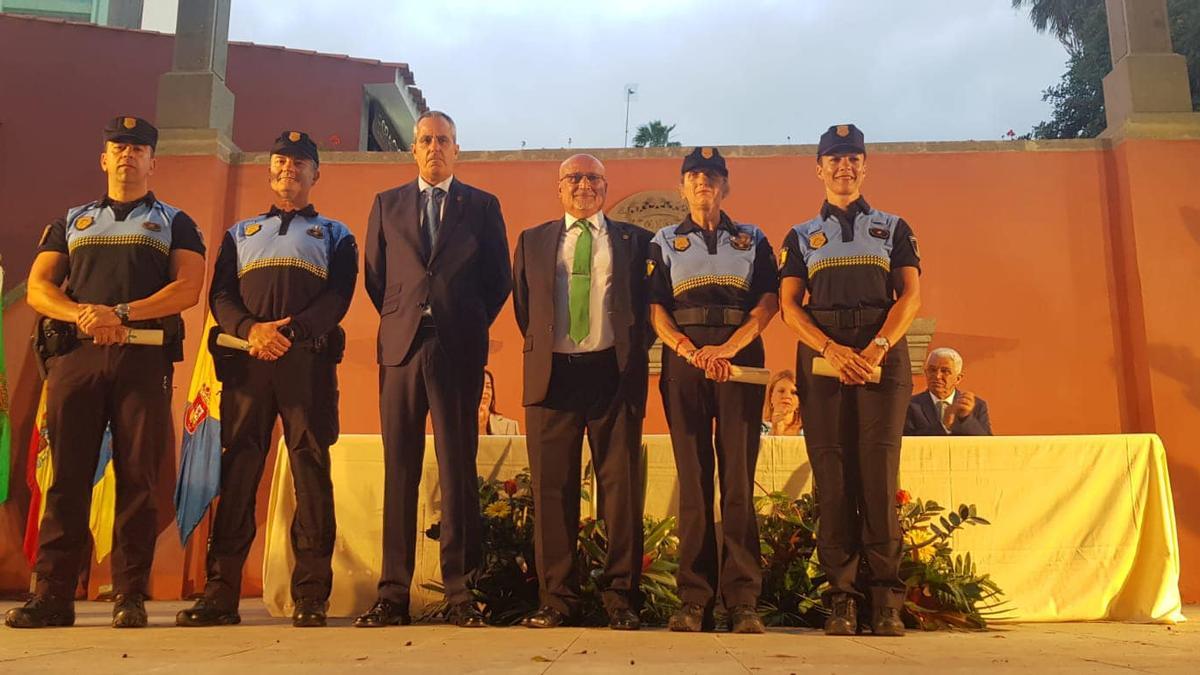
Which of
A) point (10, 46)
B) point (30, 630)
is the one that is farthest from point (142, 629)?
point (10, 46)

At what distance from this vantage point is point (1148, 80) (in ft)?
17.6

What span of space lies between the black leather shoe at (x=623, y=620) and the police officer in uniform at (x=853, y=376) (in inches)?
21.5

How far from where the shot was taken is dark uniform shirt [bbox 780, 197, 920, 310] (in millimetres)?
2824

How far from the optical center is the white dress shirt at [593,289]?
2.86m

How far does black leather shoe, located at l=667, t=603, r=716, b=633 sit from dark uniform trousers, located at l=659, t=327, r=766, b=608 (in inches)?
0.9

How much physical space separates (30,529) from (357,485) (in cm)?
241

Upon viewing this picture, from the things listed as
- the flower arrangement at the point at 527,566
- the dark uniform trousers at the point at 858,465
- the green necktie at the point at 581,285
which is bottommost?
the flower arrangement at the point at 527,566

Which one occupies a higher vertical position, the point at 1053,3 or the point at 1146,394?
the point at 1053,3

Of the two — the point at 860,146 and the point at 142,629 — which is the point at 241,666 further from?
the point at 860,146

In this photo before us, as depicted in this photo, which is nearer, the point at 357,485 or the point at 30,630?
Result: the point at 30,630

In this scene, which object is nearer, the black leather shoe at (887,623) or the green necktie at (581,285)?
the black leather shoe at (887,623)

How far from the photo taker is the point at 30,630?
2488 mm

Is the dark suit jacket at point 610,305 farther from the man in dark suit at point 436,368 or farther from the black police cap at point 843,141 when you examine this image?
the black police cap at point 843,141

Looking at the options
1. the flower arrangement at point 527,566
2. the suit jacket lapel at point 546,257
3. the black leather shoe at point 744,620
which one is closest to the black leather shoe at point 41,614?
the flower arrangement at point 527,566
